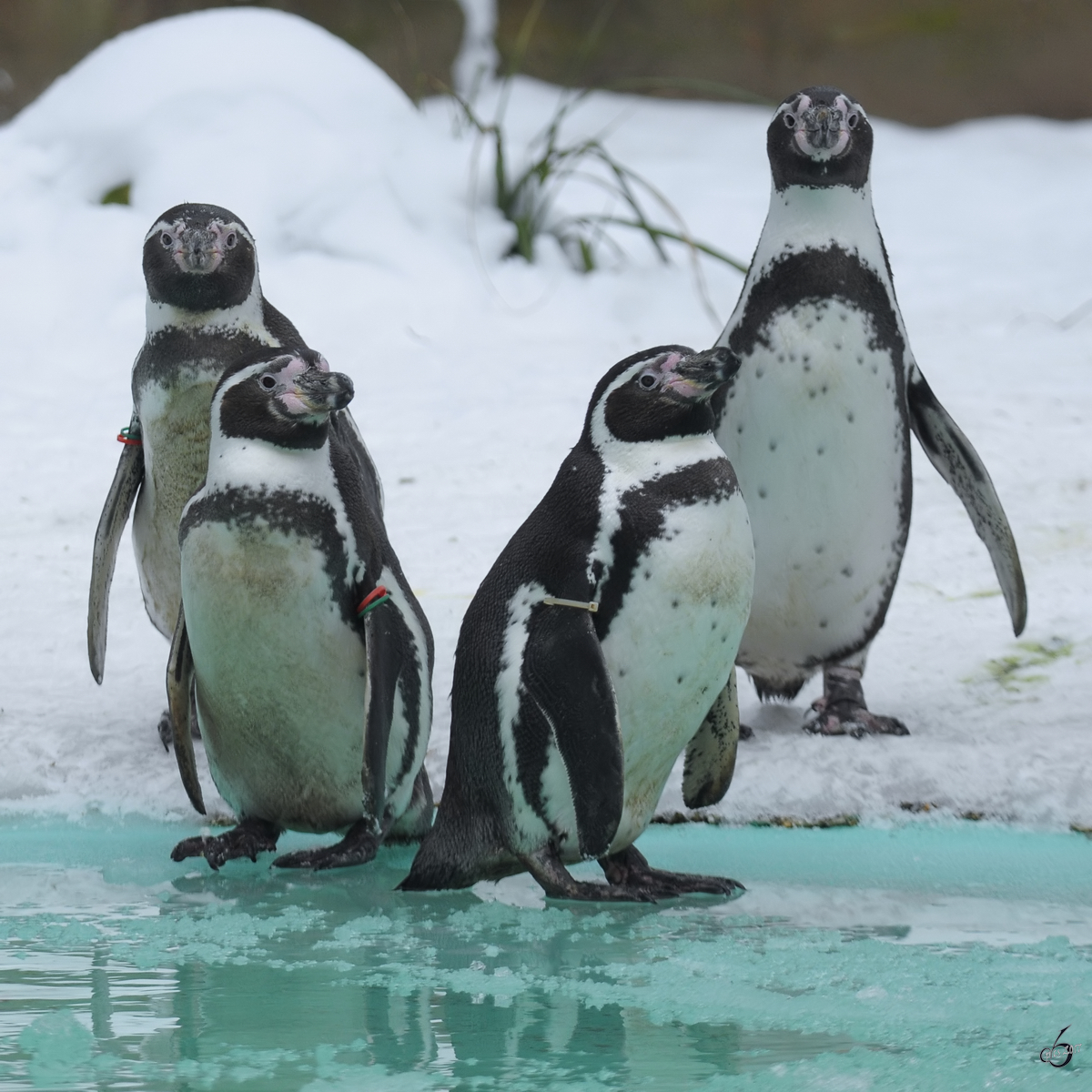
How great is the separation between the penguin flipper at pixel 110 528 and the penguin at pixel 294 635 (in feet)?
1.91

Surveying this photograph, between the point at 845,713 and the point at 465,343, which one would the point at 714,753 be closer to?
the point at 845,713

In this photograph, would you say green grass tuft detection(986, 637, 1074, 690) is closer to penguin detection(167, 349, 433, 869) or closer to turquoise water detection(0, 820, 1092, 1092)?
turquoise water detection(0, 820, 1092, 1092)

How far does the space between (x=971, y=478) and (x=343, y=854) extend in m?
1.64

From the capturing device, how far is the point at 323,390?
2.71 meters

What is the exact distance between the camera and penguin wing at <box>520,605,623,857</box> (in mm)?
2494

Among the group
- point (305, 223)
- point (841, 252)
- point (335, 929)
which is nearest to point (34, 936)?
point (335, 929)

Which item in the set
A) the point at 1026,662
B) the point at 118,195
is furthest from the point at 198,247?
the point at 118,195

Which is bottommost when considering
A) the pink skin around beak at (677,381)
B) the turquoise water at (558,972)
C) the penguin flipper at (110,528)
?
the turquoise water at (558,972)

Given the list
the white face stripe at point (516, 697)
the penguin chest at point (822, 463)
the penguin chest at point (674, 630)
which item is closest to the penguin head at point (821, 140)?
the penguin chest at point (822, 463)

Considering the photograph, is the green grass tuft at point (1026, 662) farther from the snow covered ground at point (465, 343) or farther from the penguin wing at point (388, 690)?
the penguin wing at point (388, 690)

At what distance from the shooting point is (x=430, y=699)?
2.96m

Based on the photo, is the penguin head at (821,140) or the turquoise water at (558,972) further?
the penguin head at (821,140)

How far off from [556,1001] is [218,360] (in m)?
1.63

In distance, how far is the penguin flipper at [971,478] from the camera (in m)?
3.59
